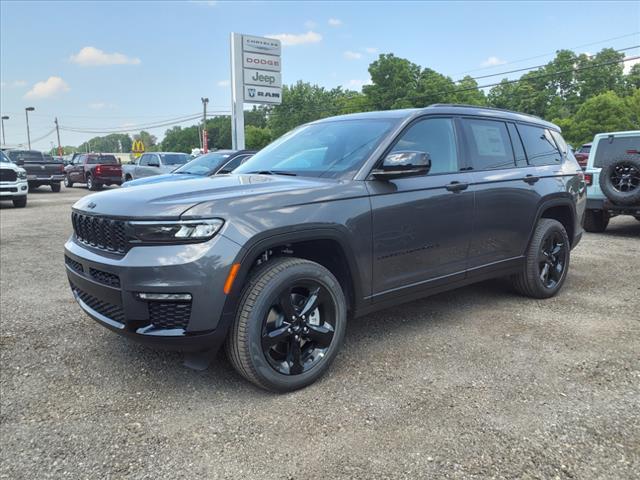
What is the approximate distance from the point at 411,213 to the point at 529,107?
2717 inches

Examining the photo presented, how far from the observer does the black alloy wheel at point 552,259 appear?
4902 millimetres

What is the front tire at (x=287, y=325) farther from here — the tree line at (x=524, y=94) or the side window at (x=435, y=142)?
the tree line at (x=524, y=94)

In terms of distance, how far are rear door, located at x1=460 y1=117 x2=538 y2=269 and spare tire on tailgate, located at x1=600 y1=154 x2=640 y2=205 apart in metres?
4.01

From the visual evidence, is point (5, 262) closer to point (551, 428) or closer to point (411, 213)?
point (411, 213)

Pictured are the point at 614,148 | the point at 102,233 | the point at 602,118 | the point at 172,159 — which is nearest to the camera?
the point at 102,233

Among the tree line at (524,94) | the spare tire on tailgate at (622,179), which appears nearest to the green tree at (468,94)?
the tree line at (524,94)

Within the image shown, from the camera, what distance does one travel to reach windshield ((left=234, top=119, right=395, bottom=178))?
3.55 metres

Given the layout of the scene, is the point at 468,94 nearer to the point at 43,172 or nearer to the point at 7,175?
the point at 43,172

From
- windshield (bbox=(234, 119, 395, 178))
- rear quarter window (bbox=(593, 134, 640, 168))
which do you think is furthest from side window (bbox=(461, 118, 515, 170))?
rear quarter window (bbox=(593, 134, 640, 168))

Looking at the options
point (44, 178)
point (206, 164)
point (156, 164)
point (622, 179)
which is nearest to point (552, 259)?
point (622, 179)

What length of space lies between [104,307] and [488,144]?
3.35 m

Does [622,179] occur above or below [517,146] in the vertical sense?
below

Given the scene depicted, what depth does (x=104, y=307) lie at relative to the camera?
3.00 metres

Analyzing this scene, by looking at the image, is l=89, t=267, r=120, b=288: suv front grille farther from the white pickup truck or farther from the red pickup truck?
the red pickup truck
